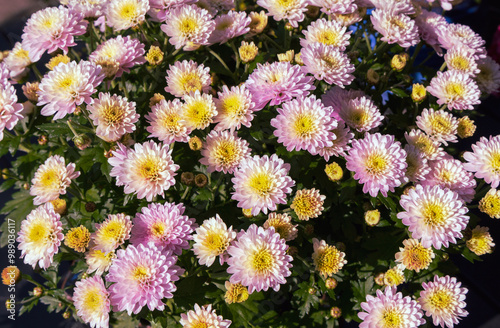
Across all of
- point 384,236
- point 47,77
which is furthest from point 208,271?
point 47,77

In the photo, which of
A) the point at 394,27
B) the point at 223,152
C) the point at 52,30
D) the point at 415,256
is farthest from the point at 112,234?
the point at 394,27

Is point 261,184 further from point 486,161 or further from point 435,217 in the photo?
point 486,161

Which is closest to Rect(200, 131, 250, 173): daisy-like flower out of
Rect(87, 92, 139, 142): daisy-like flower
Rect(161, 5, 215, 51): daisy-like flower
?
Rect(87, 92, 139, 142): daisy-like flower

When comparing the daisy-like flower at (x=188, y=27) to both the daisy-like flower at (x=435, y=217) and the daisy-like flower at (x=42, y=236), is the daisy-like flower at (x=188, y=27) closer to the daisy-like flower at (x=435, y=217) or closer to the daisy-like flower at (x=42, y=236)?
the daisy-like flower at (x=42, y=236)

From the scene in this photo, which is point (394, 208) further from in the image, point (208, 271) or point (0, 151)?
point (0, 151)

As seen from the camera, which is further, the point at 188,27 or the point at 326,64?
the point at 188,27

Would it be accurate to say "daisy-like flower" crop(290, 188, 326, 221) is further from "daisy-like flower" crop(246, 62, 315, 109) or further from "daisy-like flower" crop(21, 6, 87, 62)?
"daisy-like flower" crop(21, 6, 87, 62)
